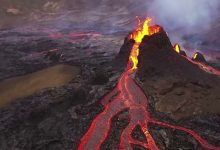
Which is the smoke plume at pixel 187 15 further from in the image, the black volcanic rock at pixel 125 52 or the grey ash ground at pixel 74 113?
the black volcanic rock at pixel 125 52

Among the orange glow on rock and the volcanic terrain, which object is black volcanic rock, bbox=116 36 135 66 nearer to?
the volcanic terrain

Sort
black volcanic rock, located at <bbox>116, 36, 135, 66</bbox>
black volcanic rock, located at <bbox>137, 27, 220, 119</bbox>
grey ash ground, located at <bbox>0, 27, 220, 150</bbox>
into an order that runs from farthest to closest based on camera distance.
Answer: black volcanic rock, located at <bbox>116, 36, 135, 66</bbox>
black volcanic rock, located at <bbox>137, 27, 220, 119</bbox>
grey ash ground, located at <bbox>0, 27, 220, 150</bbox>

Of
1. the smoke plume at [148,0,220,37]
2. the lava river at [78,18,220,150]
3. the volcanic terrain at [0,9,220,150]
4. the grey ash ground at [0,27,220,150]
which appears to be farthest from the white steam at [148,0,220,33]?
the lava river at [78,18,220,150]

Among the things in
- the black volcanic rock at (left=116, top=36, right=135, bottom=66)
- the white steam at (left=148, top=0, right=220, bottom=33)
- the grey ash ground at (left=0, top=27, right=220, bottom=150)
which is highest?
the white steam at (left=148, top=0, right=220, bottom=33)

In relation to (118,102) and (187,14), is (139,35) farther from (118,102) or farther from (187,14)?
(187,14)

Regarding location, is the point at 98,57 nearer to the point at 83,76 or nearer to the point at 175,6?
the point at 83,76

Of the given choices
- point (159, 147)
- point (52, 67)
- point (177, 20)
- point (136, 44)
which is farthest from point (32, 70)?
point (177, 20)

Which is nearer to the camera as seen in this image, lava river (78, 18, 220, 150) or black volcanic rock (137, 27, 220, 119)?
lava river (78, 18, 220, 150)
